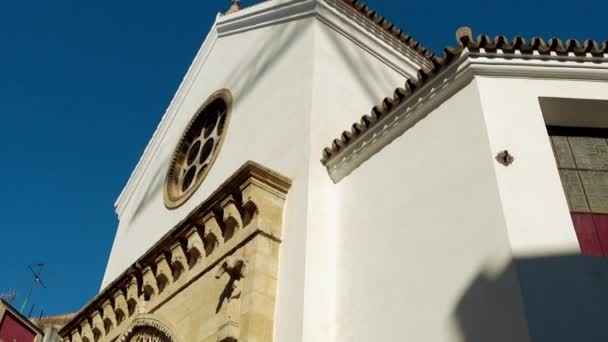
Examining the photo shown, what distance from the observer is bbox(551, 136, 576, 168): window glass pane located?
5461 mm

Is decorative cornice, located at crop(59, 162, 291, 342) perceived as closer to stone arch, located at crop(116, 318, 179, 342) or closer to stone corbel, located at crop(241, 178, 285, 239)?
stone corbel, located at crop(241, 178, 285, 239)

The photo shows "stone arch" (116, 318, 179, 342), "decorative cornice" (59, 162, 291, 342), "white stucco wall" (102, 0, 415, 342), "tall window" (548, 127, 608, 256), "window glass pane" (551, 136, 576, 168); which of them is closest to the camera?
"tall window" (548, 127, 608, 256)

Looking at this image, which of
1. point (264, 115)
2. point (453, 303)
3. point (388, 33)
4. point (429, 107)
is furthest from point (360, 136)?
point (388, 33)

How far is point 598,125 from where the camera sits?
228 inches

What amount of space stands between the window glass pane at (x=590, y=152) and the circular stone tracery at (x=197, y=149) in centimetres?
466

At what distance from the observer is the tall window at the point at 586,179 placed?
16.2 feet

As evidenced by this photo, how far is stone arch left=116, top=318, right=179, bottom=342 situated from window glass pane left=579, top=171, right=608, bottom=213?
14.4 feet

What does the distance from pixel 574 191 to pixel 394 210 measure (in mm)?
1532

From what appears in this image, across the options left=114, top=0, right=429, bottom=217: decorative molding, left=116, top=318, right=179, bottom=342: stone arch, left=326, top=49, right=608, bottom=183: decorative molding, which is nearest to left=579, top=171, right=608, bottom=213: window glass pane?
left=326, top=49, right=608, bottom=183: decorative molding

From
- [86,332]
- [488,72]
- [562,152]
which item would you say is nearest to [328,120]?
→ [488,72]

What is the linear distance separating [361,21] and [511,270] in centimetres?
540

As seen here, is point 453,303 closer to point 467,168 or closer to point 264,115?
point 467,168

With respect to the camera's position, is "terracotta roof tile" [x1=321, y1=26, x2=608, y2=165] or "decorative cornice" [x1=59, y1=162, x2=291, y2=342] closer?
"terracotta roof tile" [x1=321, y1=26, x2=608, y2=165]

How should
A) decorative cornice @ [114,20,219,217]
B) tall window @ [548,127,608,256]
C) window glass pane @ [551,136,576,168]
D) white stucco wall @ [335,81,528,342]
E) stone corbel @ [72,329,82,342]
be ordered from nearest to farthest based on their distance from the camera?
white stucco wall @ [335,81,528,342] < tall window @ [548,127,608,256] < window glass pane @ [551,136,576,168] < stone corbel @ [72,329,82,342] < decorative cornice @ [114,20,219,217]
